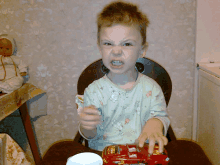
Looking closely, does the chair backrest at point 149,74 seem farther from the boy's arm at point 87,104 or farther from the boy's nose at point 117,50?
the boy's nose at point 117,50

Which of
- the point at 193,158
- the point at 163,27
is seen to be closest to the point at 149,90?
the point at 193,158

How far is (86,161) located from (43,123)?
2.65 feet

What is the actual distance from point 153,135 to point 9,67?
80 centimetres

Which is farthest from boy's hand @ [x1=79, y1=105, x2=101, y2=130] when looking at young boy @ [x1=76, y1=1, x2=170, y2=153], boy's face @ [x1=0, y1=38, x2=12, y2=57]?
boy's face @ [x1=0, y1=38, x2=12, y2=57]

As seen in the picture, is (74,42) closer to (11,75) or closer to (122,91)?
(11,75)

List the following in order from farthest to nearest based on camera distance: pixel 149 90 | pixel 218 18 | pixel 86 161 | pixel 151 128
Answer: pixel 218 18 → pixel 149 90 → pixel 151 128 → pixel 86 161

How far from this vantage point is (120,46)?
0.60 metres

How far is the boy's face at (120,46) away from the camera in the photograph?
0.59 m

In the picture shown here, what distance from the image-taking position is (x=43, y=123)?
1.15 metres

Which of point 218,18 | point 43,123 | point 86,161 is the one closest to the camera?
point 86,161

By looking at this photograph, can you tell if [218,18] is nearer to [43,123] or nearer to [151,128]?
[151,128]

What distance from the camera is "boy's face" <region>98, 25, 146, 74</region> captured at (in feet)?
1.95

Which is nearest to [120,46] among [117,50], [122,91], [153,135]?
[117,50]

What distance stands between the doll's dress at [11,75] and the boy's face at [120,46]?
549 mm
